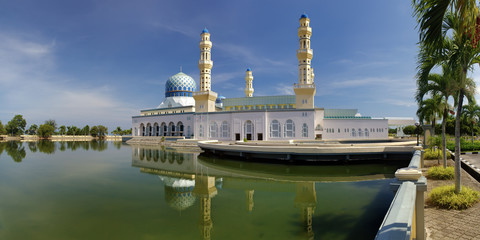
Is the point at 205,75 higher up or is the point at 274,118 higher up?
the point at 205,75

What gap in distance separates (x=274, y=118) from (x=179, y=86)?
27099mm

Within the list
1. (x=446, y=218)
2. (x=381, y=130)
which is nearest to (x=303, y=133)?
(x=381, y=130)

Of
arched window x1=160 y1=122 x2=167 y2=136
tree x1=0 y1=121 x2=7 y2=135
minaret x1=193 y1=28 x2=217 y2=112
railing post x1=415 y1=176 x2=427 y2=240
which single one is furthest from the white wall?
tree x1=0 y1=121 x2=7 y2=135

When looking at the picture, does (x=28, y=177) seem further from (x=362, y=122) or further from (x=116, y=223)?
(x=362, y=122)

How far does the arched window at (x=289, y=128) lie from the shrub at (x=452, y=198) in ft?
85.8

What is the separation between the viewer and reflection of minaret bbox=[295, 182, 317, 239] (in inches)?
244

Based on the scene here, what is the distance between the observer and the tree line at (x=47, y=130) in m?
64.0

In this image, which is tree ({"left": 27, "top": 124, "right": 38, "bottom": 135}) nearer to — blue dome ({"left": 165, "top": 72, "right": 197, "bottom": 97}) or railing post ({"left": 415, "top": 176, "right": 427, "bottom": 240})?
blue dome ({"left": 165, "top": 72, "right": 197, "bottom": 97})

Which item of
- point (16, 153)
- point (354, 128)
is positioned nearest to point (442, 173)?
point (354, 128)

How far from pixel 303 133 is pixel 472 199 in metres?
26.2

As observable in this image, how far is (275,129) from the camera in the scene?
109 feet

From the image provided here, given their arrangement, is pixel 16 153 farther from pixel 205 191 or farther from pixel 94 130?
pixel 94 130

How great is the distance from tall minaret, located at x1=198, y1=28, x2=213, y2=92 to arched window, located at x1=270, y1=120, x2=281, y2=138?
40.6 ft

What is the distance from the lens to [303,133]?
3175 cm
